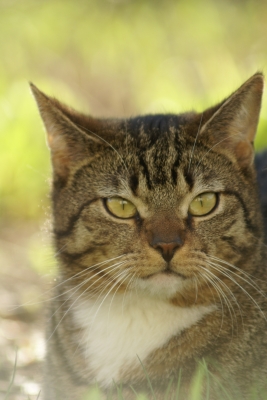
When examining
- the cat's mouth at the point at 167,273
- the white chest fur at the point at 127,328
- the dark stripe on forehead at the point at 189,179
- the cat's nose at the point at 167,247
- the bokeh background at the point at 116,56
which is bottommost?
the white chest fur at the point at 127,328

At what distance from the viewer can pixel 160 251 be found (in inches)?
111

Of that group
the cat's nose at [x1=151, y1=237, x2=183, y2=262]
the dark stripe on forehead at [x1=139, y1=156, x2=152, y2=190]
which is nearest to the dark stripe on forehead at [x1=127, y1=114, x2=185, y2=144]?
the dark stripe on forehead at [x1=139, y1=156, x2=152, y2=190]

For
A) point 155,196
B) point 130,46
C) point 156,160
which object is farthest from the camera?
point 130,46

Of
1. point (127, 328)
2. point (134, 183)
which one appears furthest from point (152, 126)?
point (127, 328)

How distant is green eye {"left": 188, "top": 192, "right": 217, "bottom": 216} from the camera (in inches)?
118

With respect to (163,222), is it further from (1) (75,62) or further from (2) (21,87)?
(1) (75,62)

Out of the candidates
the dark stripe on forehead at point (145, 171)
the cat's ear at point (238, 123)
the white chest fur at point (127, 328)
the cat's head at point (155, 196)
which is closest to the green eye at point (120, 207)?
the cat's head at point (155, 196)

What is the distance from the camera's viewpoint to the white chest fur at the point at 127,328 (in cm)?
304

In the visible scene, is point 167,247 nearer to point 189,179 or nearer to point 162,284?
point 162,284

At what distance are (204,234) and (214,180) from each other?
289 millimetres

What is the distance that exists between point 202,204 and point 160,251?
1.14 ft

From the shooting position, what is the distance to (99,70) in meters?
9.92

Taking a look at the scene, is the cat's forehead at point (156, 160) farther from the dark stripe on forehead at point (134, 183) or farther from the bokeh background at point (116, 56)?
the bokeh background at point (116, 56)

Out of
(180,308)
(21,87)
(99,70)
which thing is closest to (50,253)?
(180,308)
